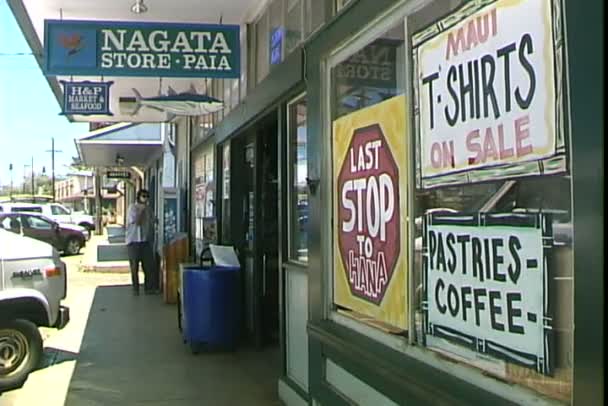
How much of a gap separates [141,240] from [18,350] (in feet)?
20.9

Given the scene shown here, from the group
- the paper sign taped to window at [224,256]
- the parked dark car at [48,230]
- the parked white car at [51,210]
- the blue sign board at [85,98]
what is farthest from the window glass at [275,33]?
the parked white car at [51,210]

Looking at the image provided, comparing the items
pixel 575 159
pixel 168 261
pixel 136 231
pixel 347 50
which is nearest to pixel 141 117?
pixel 136 231

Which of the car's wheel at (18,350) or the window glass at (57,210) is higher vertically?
the window glass at (57,210)

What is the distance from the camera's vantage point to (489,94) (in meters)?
2.49

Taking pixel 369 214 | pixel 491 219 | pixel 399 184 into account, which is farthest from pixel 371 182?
pixel 491 219

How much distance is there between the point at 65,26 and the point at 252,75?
2.03 metres

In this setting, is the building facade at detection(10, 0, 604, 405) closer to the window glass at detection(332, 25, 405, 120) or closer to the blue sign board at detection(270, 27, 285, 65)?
the window glass at detection(332, 25, 405, 120)

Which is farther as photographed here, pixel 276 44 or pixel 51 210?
pixel 51 210

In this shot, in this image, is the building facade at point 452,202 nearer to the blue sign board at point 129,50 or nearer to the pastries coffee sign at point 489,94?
the pastries coffee sign at point 489,94

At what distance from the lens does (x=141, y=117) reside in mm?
14891

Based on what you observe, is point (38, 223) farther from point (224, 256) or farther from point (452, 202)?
point (452, 202)

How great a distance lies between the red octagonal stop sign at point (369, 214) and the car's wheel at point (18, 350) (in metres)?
3.91

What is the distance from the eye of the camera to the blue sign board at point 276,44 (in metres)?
6.55

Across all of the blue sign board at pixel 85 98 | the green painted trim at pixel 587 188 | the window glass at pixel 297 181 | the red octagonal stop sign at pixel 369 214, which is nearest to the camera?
the green painted trim at pixel 587 188
